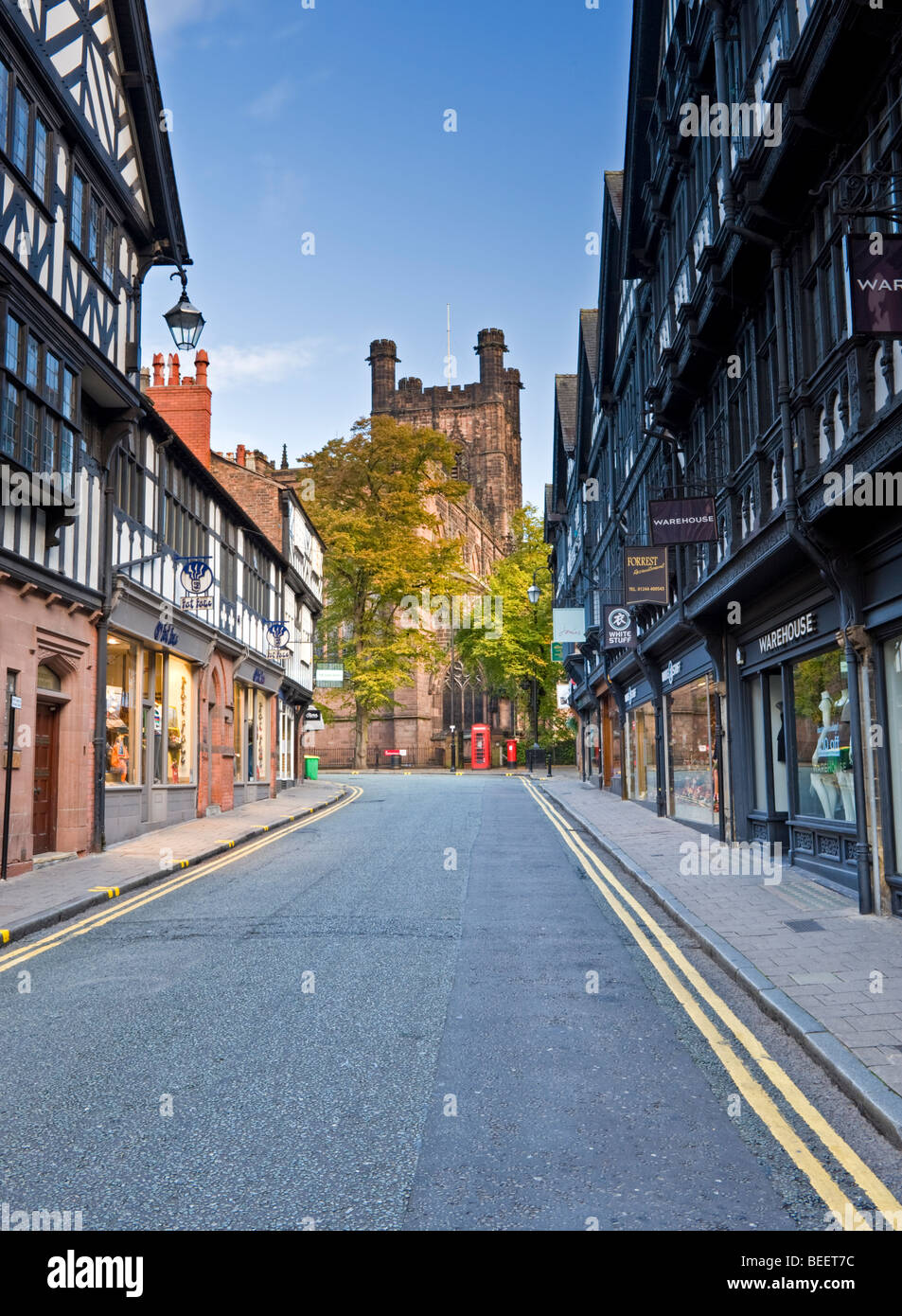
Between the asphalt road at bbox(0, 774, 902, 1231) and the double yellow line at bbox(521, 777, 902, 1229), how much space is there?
0.07 metres

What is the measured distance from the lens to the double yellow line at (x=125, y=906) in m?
9.46

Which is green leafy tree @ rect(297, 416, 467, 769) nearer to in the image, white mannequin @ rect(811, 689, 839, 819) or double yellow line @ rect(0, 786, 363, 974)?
double yellow line @ rect(0, 786, 363, 974)

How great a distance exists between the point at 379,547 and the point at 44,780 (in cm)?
3862

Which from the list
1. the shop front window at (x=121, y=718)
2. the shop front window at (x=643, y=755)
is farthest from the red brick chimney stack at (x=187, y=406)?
the shop front window at (x=643, y=755)

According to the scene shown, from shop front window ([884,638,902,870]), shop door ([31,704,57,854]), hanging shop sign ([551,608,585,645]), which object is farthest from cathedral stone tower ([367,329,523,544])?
shop front window ([884,638,902,870])

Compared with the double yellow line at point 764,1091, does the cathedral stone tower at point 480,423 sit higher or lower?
higher

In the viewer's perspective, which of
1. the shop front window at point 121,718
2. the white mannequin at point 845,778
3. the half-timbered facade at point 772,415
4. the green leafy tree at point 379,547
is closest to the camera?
the half-timbered facade at point 772,415

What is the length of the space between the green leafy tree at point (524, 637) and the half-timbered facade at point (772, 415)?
3349 cm

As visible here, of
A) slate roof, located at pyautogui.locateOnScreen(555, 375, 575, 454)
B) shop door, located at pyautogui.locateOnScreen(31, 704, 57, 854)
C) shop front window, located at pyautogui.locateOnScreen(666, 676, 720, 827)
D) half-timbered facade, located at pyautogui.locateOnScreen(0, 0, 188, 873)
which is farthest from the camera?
slate roof, located at pyautogui.locateOnScreen(555, 375, 575, 454)

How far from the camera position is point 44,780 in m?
15.9

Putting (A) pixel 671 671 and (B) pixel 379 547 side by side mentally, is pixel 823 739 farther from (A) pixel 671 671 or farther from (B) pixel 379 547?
(B) pixel 379 547

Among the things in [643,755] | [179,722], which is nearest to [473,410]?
[643,755]

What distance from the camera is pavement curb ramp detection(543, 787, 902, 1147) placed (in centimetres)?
495

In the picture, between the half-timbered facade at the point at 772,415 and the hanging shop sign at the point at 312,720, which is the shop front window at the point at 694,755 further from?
the hanging shop sign at the point at 312,720
